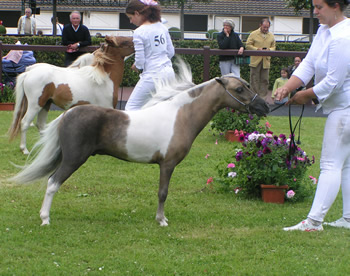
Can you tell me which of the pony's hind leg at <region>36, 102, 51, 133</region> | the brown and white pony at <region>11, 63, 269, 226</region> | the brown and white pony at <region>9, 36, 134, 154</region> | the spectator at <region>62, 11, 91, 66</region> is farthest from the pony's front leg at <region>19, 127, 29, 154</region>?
the spectator at <region>62, 11, 91, 66</region>

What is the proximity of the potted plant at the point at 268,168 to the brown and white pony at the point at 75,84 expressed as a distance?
2.93 meters

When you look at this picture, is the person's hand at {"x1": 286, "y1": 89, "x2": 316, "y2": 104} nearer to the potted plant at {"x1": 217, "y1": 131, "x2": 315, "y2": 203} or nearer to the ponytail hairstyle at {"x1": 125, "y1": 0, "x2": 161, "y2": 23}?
the potted plant at {"x1": 217, "y1": 131, "x2": 315, "y2": 203}

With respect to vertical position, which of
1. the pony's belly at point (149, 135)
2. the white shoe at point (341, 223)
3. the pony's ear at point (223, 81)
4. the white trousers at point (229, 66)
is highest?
the white trousers at point (229, 66)

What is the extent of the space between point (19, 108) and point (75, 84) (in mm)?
1070

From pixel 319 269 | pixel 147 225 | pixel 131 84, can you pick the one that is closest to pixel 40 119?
pixel 147 225

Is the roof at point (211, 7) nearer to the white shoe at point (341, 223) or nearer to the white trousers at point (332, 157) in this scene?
the white shoe at point (341, 223)

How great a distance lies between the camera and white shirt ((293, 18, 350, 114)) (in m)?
5.27

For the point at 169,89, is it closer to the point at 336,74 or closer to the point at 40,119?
the point at 336,74

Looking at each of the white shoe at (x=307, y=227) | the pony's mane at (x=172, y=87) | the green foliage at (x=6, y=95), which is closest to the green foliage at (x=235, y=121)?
the pony's mane at (x=172, y=87)

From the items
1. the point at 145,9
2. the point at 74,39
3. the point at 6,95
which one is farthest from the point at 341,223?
the point at 6,95

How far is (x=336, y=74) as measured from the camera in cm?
529

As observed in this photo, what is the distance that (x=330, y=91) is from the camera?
17.5ft

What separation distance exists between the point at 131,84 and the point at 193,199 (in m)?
12.8

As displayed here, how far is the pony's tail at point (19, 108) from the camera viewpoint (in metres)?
9.50
